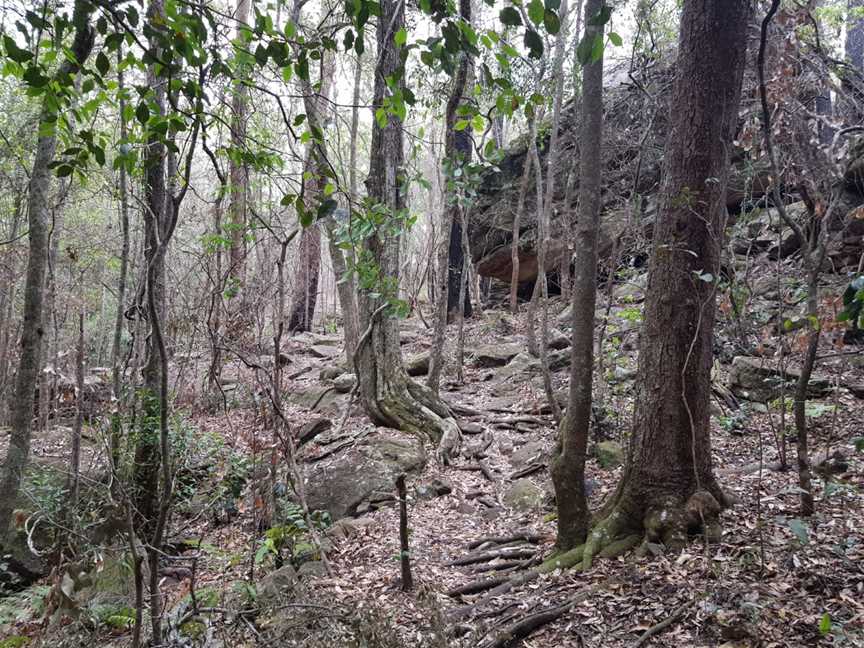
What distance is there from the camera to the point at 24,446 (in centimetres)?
553

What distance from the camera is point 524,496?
5.66 meters

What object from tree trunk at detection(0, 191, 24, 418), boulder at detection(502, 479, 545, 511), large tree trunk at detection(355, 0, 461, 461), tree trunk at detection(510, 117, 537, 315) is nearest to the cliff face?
tree trunk at detection(510, 117, 537, 315)

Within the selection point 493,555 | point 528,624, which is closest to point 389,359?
point 493,555

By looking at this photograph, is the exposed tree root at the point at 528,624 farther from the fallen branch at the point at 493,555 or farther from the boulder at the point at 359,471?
the boulder at the point at 359,471

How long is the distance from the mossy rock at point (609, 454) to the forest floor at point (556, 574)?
0.08 metres

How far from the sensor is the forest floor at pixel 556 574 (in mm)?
2885

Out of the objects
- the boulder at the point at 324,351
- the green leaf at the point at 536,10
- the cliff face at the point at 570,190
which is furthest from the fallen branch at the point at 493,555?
the boulder at the point at 324,351

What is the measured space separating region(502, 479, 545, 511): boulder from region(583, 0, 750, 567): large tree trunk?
1614 mm

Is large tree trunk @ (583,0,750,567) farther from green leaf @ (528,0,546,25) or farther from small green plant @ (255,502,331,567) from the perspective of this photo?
green leaf @ (528,0,546,25)

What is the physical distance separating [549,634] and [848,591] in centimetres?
159

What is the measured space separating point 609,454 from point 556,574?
2.19 metres

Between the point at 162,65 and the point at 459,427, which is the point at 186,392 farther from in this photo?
the point at 162,65

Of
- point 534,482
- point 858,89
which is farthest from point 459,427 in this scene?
point 858,89

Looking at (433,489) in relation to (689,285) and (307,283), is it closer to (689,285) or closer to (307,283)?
(689,285)
